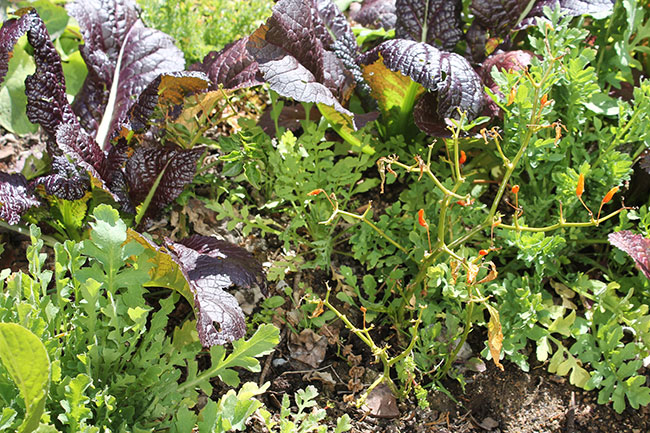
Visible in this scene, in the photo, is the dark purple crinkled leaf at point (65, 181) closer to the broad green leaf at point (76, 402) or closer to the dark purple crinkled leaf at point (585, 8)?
the broad green leaf at point (76, 402)

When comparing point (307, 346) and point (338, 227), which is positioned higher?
point (338, 227)

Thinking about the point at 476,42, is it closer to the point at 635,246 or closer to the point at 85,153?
the point at 635,246

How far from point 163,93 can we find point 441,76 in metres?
0.98

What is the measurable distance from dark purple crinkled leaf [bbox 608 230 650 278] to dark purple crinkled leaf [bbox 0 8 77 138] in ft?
6.38

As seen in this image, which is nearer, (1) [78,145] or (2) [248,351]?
(2) [248,351]

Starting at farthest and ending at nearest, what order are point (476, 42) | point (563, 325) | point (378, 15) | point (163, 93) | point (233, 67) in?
1. point (378, 15)
2. point (476, 42)
3. point (233, 67)
4. point (163, 93)
5. point (563, 325)

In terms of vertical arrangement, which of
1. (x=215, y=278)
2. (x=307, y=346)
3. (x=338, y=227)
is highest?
(x=215, y=278)

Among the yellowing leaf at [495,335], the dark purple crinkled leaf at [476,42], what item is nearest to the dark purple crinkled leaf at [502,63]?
the dark purple crinkled leaf at [476,42]

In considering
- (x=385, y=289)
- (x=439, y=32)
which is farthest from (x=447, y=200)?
(x=439, y=32)

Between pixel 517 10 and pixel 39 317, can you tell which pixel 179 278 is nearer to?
pixel 39 317

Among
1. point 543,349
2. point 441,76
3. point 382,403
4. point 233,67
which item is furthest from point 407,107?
point 382,403

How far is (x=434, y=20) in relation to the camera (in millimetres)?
2588

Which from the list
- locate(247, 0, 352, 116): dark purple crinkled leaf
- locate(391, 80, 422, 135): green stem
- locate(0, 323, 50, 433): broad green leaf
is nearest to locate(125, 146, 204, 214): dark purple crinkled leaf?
locate(247, 0, 352, 116): dark purple crinkled leaf

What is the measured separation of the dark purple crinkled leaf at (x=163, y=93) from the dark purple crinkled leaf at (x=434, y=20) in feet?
3.09
